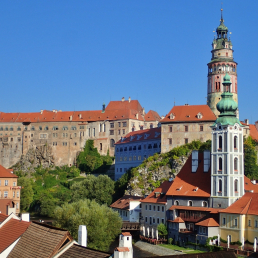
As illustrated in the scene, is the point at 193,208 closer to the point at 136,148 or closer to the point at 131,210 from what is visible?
the point at 131,210

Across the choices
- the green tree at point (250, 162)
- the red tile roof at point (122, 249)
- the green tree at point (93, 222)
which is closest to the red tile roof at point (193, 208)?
the green tree at point (93, 222)

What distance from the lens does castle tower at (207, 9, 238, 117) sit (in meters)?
82.6

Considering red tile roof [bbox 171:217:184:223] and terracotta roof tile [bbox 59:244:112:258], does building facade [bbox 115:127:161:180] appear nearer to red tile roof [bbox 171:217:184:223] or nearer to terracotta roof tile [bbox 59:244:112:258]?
red tile roof [bbox 171:217:184:223]

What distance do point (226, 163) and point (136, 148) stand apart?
36610 mm

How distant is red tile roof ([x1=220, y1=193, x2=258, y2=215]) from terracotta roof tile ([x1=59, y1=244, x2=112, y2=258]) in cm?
3001

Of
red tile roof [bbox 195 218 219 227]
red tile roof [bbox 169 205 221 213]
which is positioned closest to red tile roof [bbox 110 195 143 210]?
red tile roof [bbox 169 205 221 213]

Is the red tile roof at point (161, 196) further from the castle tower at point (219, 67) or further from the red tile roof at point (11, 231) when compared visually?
the red tile roof at point (11, 231)

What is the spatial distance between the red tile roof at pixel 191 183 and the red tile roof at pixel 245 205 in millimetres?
4214

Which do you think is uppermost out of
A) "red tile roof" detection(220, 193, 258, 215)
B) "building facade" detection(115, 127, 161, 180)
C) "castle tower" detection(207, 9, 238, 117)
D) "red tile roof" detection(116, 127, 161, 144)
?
"castle tower" detection(207, 9, 238, 117)

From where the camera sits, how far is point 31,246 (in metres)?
21.8

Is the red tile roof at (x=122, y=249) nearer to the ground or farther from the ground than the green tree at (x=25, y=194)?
farther from the ground

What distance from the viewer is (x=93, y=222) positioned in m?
47.7

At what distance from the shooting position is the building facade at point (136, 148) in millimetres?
84000

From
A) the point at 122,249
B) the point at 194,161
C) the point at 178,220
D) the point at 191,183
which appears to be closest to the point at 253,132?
the point at 194,161
